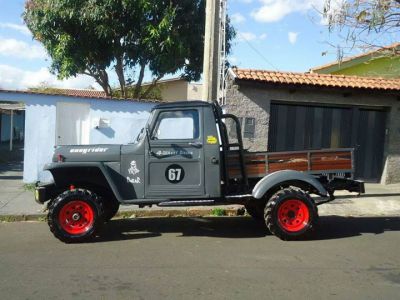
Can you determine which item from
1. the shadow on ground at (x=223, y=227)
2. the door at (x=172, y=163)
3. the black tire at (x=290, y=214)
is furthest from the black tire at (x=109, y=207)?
the black tire at (x=290, y=214)

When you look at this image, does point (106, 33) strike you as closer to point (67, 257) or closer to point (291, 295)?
point (67, 257)

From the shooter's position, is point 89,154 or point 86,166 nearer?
point 86,166

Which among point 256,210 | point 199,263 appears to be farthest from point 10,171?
point 199,263

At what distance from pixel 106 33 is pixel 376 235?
10.1m

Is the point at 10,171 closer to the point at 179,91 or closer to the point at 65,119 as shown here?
the point at 65,119

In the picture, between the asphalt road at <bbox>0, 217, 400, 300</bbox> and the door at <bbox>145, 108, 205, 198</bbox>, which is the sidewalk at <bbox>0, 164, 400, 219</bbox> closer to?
the asphalt road at <bbox>0, 217, 400, 300</bbox>

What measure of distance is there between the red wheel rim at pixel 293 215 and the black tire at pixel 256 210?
30.1 inches

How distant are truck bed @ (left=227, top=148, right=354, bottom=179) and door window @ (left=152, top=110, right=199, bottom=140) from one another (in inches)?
28.4

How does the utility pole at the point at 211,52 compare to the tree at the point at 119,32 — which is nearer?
the utility pole at the point at 211,52

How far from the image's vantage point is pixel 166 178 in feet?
24.8

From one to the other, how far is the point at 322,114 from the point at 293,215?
20.8 ft

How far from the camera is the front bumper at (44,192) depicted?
7543 millimetres

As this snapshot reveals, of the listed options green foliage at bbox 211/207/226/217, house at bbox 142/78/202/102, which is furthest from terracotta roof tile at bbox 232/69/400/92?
house at bbox 142/78/202/102

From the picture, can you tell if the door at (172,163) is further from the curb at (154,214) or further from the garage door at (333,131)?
the garage door at (333,131)
